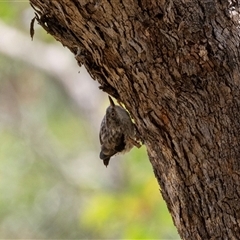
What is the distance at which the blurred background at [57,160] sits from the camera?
4773mm

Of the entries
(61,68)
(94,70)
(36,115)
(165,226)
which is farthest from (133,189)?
(36,115)

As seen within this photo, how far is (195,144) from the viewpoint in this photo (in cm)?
165

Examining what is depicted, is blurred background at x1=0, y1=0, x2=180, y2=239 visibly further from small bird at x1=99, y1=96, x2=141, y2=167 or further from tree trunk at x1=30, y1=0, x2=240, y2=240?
tree trunk at x1=30, y1=0, x2=240, y2=240

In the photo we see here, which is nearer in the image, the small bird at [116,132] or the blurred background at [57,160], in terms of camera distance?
the small bird at [116,132]

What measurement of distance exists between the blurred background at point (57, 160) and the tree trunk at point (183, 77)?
2.58m

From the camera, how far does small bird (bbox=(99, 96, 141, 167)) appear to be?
2.13m

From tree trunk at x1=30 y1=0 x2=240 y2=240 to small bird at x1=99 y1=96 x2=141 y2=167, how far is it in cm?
36

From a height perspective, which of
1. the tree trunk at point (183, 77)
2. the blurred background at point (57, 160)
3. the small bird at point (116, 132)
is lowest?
the blurred background at point (57, 160)

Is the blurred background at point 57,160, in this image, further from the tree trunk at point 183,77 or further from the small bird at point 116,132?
the tree trunk at point 183,77

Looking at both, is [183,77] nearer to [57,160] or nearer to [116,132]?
[116,132]

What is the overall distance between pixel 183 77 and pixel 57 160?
6.72 m

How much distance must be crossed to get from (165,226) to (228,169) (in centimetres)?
307

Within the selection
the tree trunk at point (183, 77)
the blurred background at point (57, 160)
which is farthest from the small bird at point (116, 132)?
the blurred background at point (57, 160)

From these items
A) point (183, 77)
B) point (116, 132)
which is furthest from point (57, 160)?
point (183, 77)
